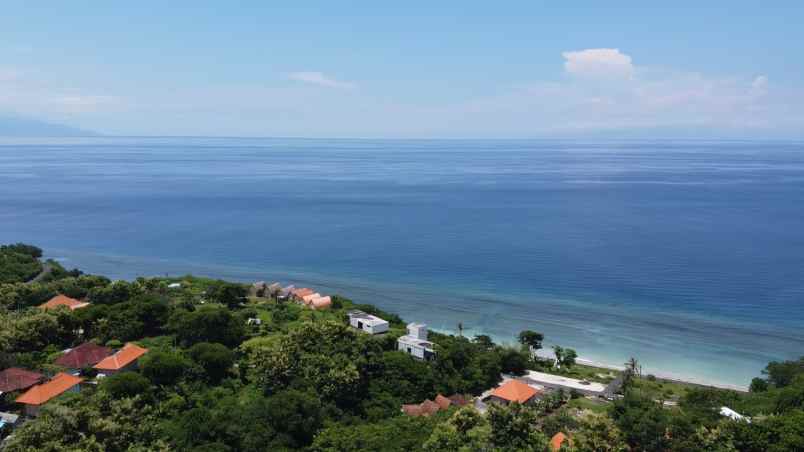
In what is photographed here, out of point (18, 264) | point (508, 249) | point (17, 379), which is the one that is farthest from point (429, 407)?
point (18, 264)

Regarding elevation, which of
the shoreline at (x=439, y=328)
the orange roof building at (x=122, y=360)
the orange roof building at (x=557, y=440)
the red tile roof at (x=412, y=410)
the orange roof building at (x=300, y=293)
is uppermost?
the orange roof building at (x=557, y=440)

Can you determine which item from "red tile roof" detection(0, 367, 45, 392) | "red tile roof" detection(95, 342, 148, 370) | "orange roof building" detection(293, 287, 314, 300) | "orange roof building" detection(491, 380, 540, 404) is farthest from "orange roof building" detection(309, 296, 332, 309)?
"red tile roof" detection(0, 367, 45, 392)

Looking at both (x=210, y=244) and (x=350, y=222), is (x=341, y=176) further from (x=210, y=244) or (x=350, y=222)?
(x=210, y=244)

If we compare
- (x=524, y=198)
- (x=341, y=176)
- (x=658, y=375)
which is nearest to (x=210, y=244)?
(x=658, y=375)

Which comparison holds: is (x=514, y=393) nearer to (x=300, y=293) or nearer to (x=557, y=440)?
(x=557, y=440)

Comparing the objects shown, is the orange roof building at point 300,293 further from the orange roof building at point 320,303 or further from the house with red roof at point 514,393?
the house with red roof at point 514,393

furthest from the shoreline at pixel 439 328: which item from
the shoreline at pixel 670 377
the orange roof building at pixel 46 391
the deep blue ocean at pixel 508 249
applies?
the orange roof building at pixel 46 391
